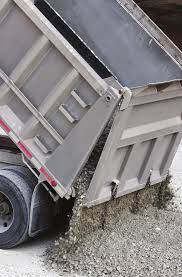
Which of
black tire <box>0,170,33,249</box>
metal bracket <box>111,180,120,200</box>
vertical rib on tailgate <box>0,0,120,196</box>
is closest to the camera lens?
vertical rib on tailgate <box>0,0,120,196</box>

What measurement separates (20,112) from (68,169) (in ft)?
→ 2.62

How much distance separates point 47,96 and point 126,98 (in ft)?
2.67

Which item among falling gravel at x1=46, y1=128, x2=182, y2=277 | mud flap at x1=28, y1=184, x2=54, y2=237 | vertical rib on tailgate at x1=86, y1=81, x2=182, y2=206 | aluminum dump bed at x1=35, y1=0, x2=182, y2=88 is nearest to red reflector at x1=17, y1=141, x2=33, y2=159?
mud flap at x1=28, y1=184, x2=54, y2=237

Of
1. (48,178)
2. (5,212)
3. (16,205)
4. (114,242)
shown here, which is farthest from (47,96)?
(114,242)

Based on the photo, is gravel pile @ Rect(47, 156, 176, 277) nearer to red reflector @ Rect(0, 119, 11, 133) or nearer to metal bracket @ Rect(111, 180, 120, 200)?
metal bracket @ Rect(111, 180, 120, 200)

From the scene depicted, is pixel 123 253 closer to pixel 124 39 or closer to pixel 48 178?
pixel 48 178

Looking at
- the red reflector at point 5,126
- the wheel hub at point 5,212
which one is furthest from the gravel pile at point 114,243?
the red reflector at point 5,126

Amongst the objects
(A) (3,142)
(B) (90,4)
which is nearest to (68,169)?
(A) (3,142)

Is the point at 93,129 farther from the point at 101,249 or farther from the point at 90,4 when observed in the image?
the point at 90,4

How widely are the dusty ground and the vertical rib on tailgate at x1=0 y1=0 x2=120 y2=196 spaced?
0.75 metres

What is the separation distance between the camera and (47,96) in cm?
558

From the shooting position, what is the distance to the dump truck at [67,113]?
5367 mm

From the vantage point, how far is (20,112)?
5770 millimetres

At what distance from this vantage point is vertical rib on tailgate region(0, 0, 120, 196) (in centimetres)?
532
